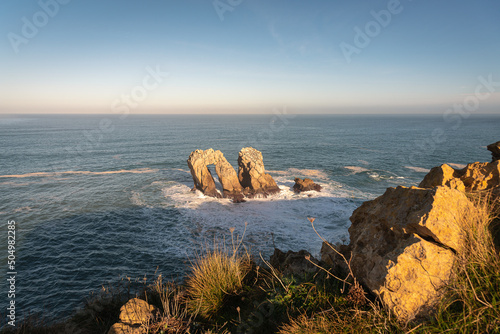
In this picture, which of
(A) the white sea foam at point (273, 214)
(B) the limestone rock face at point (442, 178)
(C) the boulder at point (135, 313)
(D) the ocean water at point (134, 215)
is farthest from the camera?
(A) the white sea foam at point (273, 214)

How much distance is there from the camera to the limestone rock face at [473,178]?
5.37m

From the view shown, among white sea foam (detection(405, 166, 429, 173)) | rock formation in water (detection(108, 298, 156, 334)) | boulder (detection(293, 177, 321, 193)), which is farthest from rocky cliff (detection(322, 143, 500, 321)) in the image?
white sea foam (detection(405, 166, 429, 173))

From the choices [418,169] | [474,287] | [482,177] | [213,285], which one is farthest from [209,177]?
[418,169]

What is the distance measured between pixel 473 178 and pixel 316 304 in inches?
191

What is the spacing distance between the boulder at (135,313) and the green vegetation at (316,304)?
0.95 ft

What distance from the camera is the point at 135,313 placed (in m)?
5.36

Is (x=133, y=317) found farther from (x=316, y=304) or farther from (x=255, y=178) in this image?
Result: (x=255, y=178)

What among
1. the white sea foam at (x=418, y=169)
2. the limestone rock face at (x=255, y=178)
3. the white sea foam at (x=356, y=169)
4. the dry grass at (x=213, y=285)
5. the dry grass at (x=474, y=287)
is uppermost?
the dry grass at (x=474, y=287)

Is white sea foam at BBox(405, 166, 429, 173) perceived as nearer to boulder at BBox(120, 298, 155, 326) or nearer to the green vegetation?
the green vegetation

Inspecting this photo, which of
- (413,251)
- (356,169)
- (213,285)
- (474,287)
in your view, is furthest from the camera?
(356,169)

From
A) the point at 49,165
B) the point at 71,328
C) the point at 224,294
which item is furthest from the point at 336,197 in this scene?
the point at 49,165

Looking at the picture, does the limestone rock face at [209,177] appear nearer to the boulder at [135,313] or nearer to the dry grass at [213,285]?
the dry grass at [213,285]

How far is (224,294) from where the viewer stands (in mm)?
5898

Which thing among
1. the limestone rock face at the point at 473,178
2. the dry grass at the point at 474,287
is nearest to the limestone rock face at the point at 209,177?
the limestone rock face at the point at 473,178
